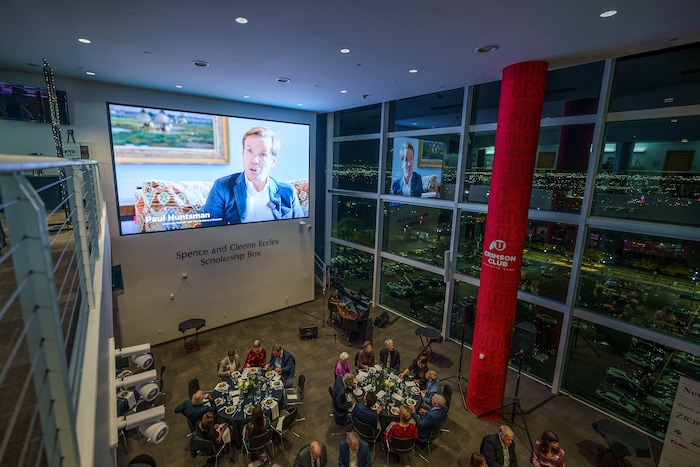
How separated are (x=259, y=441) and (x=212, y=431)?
67 centimetres

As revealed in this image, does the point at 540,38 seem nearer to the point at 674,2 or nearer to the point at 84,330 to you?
the point at 674,2

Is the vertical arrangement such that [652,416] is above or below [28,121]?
below

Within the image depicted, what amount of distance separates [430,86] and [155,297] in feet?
24.7

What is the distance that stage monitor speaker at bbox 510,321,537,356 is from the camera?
539 cm

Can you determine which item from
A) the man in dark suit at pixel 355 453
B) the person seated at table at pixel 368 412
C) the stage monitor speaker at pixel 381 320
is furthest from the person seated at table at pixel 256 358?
the stage monitor speaker at pixel 381 320

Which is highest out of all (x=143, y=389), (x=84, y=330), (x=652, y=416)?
(x=84, y=330)

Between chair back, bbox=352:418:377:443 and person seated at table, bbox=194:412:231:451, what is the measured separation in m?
1.85

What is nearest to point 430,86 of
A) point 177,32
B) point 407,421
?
point 177,32

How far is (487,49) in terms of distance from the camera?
14.8 feet

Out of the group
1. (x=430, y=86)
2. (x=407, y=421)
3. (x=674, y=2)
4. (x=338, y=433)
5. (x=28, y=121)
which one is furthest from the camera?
(x=430, y=86)

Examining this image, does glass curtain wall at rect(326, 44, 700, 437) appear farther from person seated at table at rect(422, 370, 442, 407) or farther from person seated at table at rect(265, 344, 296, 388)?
person seated at table at rect(265, 344, 296, 388)

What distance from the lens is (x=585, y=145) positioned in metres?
5.70

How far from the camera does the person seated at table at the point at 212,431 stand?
4695 millimetres

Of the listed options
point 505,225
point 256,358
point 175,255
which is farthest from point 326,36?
point 175,255
